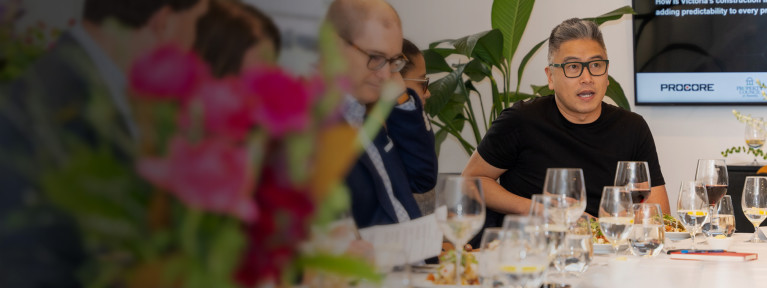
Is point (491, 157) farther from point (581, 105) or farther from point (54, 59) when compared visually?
point (54, 59)

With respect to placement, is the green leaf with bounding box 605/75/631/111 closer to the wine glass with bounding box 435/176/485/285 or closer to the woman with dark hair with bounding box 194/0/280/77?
the wine glass with bounding box 435/176/485/285

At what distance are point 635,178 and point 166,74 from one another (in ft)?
6.98

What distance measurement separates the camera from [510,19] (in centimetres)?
411

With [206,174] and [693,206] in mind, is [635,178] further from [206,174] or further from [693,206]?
[206,174]

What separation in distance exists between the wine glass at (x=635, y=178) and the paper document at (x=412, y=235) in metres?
1.04

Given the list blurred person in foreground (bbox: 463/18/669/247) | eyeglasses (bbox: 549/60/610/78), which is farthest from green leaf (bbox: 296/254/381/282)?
eyeglasses (bbox: 549/60/610/78)

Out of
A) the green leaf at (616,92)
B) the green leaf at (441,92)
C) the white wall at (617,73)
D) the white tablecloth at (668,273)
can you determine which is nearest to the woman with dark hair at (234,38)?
the white tablecloth at (668,273)

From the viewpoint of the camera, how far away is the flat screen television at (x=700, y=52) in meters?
4.43

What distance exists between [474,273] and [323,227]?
96cm

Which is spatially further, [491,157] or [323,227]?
[491,157]

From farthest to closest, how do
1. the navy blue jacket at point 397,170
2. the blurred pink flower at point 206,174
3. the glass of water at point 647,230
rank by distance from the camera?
the navy blue jacket at point 397,170 < the glass of water at point 647,230 < the blurred pink flower at point 206,174

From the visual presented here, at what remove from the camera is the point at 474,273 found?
4.86ft

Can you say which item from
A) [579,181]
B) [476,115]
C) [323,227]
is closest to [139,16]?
[323,227]

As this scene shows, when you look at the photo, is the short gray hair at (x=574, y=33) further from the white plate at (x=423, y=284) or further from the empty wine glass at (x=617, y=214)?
the white plate at (x=423, y=284)
